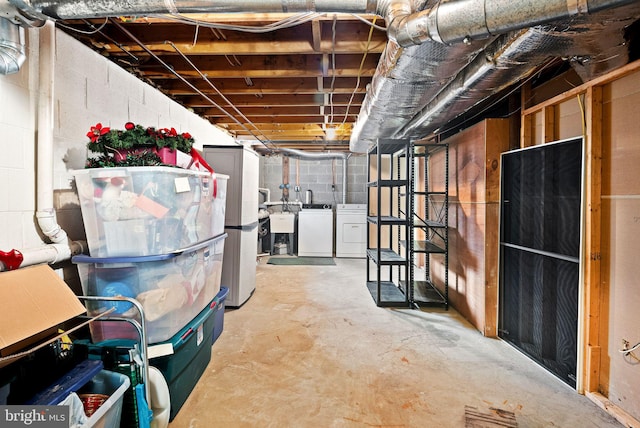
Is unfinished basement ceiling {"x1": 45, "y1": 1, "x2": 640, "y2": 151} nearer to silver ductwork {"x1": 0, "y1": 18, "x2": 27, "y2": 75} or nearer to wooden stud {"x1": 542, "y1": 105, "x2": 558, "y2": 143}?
wooden stud {"x1": 542, "y1": 105, "x2": 558, "y2": 143}

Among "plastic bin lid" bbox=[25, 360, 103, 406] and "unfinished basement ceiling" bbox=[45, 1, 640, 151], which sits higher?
"unfinished basement ceiling" bbox=[45, 1, 640, 151]

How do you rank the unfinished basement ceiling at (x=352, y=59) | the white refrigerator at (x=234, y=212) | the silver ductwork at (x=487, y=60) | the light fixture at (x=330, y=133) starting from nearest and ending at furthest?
the silver ductwork at (x=487, y=60) < the unfinished basement ceiling at (x=352, y=59) < the white refrigerator at (x=234, y=212) < the light fixture at (x=330, y=133)

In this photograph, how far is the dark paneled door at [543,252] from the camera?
5.73 feet

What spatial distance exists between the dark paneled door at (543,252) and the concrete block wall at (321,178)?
3981mm

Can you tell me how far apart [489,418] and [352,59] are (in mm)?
2592

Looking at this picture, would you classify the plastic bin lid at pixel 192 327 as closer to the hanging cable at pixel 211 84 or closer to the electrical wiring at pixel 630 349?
the hanging cable at pixel 211 84

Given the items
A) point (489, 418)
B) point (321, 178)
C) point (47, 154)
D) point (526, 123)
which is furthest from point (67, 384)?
point (321, 178)

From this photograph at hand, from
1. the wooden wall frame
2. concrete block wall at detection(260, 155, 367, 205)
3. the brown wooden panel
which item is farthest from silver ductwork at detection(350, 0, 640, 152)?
concrete block wall at detection(260, 155, 367, 205)

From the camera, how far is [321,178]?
20.3 ft

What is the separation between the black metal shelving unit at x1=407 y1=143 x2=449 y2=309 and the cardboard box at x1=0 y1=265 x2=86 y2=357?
2.64 m

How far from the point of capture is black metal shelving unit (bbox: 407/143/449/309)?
2.93 metres

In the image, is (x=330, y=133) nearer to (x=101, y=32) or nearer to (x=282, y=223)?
(x=282, y=223)

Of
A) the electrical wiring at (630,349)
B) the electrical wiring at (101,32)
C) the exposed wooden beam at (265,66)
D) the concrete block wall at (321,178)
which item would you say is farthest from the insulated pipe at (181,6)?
the concrete block wall at (321,178)

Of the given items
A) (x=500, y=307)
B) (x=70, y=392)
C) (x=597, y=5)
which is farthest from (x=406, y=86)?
(x=70, y=392)
